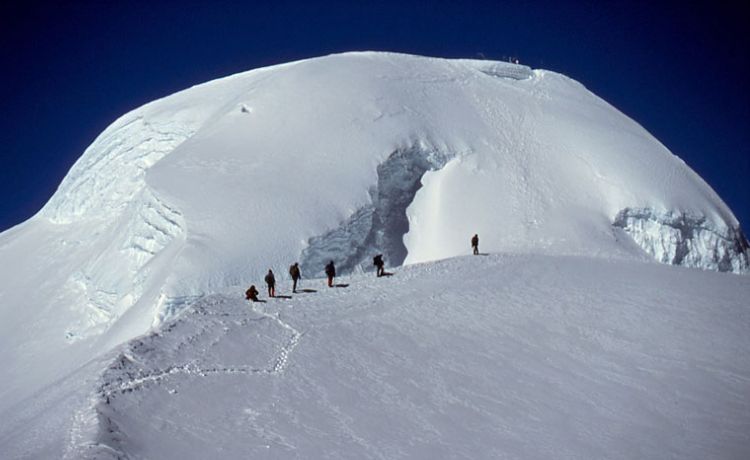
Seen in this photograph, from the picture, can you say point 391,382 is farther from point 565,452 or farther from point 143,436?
point 143,436

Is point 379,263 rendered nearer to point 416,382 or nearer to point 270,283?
point 270,283

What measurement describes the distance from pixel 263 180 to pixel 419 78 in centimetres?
1339

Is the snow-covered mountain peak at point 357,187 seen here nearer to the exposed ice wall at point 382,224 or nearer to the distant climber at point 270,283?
the exposed ice wall at point 382,224

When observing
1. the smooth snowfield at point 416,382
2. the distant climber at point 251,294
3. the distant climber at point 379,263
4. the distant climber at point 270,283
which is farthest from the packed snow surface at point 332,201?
the distant climber at point 270,283

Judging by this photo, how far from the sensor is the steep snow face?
26.4 meters

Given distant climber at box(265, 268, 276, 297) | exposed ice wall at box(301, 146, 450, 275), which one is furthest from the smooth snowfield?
exposed ice wall at box(301, 146, 450, 275)

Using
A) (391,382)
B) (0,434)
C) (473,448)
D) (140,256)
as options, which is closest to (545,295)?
(391,382)

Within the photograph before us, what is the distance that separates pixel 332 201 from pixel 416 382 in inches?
586

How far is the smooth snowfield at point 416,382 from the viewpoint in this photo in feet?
37.7

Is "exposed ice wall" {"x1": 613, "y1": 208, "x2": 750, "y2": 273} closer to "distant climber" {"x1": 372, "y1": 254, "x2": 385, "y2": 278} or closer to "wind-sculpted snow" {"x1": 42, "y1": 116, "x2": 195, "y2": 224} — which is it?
"distant climber" {"x1": 372, "y1": 254, "x2": 385, "y2": 278}

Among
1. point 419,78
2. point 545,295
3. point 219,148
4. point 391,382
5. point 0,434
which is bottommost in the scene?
point 0,434

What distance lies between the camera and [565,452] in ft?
38.1

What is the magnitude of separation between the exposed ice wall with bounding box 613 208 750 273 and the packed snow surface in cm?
9

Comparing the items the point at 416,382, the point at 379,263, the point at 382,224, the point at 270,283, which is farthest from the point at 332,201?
the point at 416,382
